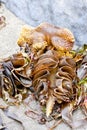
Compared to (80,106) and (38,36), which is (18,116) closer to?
(80,106)

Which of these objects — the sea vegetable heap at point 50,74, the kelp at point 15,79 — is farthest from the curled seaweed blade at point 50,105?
the kelp at point 15,79

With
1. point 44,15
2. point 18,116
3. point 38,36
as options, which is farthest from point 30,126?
point 44,15

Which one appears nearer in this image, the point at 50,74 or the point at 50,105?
the point at 50,105

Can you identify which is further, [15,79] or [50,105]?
[15,79]

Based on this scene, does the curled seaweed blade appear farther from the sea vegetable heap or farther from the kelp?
the kelp

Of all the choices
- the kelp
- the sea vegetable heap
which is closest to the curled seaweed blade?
the sea vegetable heap

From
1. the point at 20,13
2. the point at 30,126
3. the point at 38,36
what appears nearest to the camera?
the point at 30,126

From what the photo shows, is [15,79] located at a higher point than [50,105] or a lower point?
higher

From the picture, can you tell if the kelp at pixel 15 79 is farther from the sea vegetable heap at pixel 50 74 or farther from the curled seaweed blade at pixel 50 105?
the curled seaweed blade at pixel 50 105

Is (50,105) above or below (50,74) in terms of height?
below
